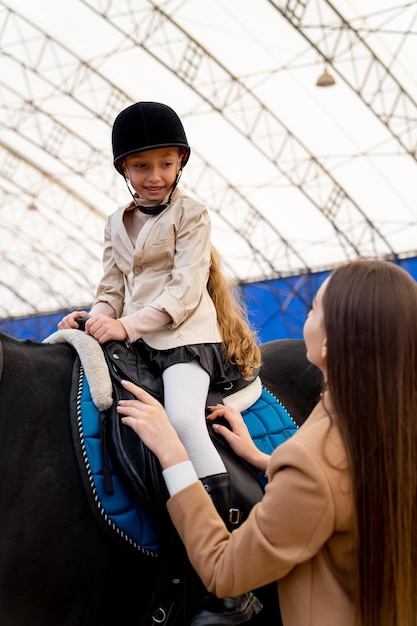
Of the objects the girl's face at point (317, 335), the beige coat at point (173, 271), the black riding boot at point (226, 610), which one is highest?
the beige coat at point (173, 271)

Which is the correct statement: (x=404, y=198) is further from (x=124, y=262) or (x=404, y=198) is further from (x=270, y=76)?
(x=124, y=262)

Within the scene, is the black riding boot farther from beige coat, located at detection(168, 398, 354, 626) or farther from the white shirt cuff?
the white shirt cuff

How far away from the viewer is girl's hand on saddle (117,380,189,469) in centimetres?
209

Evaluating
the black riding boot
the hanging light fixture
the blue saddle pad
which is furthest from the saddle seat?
the hanging light fixture

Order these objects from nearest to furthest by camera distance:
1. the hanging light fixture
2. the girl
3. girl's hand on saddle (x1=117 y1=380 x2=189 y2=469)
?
girl's hand on saddle (x1=117 y1=380 x2=189 y2=469) < the girl < the hanging light fixture

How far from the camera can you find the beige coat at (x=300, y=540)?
173cm

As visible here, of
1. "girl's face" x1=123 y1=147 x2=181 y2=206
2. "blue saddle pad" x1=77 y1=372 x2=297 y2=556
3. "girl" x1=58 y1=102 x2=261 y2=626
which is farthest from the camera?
"girl's face" x1=123 y1=147 x2=181 y2=206

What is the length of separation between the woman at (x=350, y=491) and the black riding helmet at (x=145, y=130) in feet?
3.47

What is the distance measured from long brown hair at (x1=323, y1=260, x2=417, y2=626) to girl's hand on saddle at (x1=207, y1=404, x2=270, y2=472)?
0.80 metres

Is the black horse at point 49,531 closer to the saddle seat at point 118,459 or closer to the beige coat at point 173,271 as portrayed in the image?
the saddle seat at point 118,459

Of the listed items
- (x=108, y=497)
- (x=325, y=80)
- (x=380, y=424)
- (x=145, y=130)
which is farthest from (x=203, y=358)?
(x=325, y=80)

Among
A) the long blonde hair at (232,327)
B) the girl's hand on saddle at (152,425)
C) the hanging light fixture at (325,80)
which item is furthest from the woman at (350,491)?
the hanging light fixture at (325,80)

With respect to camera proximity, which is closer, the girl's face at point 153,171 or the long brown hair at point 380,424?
the long brown hair at point 380,424

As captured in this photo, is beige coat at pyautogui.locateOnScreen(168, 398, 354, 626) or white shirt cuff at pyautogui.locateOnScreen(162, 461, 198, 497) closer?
beige coat at pyautogui.locateOnScreen(168, 398, 354, 626)
